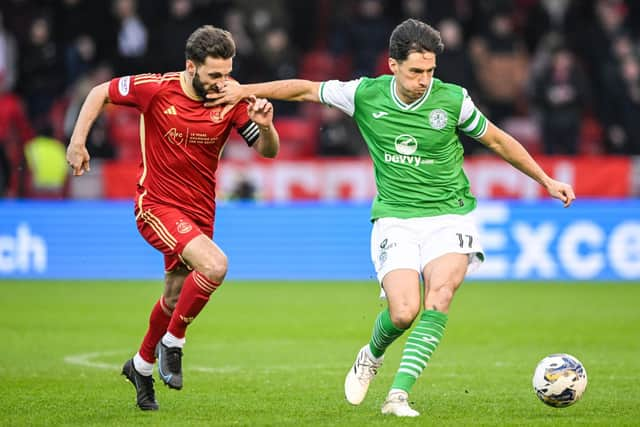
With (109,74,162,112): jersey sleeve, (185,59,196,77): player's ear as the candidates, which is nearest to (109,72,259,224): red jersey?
(109,74,162,112): jersey sleeve

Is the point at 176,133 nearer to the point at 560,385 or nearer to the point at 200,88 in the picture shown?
the point at 200,88

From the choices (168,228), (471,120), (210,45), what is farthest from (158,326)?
(471,120)

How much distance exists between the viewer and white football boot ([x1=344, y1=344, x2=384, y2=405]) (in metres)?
8.13

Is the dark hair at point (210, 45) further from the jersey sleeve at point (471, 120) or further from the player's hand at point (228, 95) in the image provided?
the jersey sleeve at point (471, 120)

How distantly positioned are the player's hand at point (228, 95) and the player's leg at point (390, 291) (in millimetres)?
1226

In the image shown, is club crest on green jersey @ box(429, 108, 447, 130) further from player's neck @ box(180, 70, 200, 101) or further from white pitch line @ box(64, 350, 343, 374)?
white pitch line @ box(64, 350, 343, 374)

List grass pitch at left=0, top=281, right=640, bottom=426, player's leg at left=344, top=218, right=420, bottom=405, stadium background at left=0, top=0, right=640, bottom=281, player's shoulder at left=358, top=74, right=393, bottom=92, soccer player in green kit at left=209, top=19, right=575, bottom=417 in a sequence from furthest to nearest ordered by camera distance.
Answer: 1. stadium background at left=0, top=0, right=640, bottom=281
2. player's shoulder at left=358, top=74, right=393, bottom=92
3. grass pitch at left=0, top=281, right=640, bottom=426
4. soccer player in green kit at left=209, top=19, right=575, bottom=417
5. player's leg at left=344, top=218, right=420, bottom=405

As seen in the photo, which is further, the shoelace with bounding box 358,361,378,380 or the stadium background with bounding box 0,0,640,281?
the stadium background with bounding box 0,0,640,281

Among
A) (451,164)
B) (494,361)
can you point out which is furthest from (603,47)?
(451,164)

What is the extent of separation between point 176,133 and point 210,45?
0.67 metres

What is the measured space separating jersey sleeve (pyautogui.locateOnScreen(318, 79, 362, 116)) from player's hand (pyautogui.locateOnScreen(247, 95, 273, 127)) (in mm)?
464

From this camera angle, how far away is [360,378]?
8.22m

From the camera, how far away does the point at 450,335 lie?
1300 centimetres

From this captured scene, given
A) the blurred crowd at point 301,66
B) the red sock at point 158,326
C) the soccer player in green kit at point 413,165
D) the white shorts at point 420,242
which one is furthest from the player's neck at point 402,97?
the blurred crowd at point 301,66
